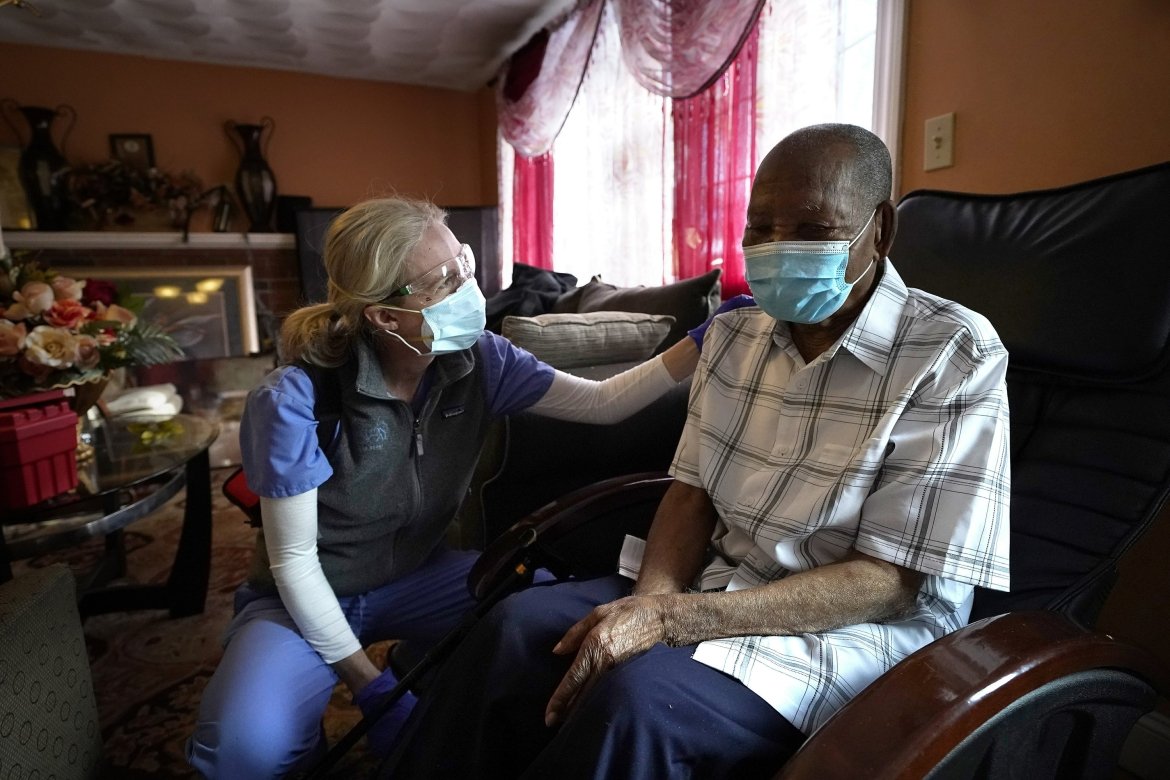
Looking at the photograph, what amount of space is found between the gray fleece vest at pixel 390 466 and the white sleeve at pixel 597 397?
143mm

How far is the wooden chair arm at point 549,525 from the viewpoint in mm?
1037

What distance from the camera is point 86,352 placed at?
1.54 m

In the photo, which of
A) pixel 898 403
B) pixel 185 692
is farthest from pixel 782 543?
pixel 185 692

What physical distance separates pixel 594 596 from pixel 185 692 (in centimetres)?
130

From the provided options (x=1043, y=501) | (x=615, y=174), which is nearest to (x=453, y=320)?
(x=1043, y=501)

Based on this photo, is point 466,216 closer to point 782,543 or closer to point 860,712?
point 782,543

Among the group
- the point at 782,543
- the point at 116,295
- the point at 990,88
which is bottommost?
the point at 782,543

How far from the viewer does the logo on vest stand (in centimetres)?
111

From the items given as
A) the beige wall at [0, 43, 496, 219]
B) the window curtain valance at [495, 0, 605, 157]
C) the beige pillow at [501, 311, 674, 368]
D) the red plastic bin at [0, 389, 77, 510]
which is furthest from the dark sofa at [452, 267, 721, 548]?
the beige wall at [0, 43, 496, 219]

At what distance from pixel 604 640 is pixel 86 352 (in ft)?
4.80

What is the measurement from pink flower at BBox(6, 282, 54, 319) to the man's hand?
4.79 feet

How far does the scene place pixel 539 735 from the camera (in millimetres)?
809

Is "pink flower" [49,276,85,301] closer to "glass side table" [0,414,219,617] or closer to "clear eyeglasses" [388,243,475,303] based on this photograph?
"glass side table" [0,414,219,617]

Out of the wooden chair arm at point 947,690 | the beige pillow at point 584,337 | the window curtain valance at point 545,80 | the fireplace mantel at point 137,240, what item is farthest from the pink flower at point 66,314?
the fireplace mantel at point 137,240
